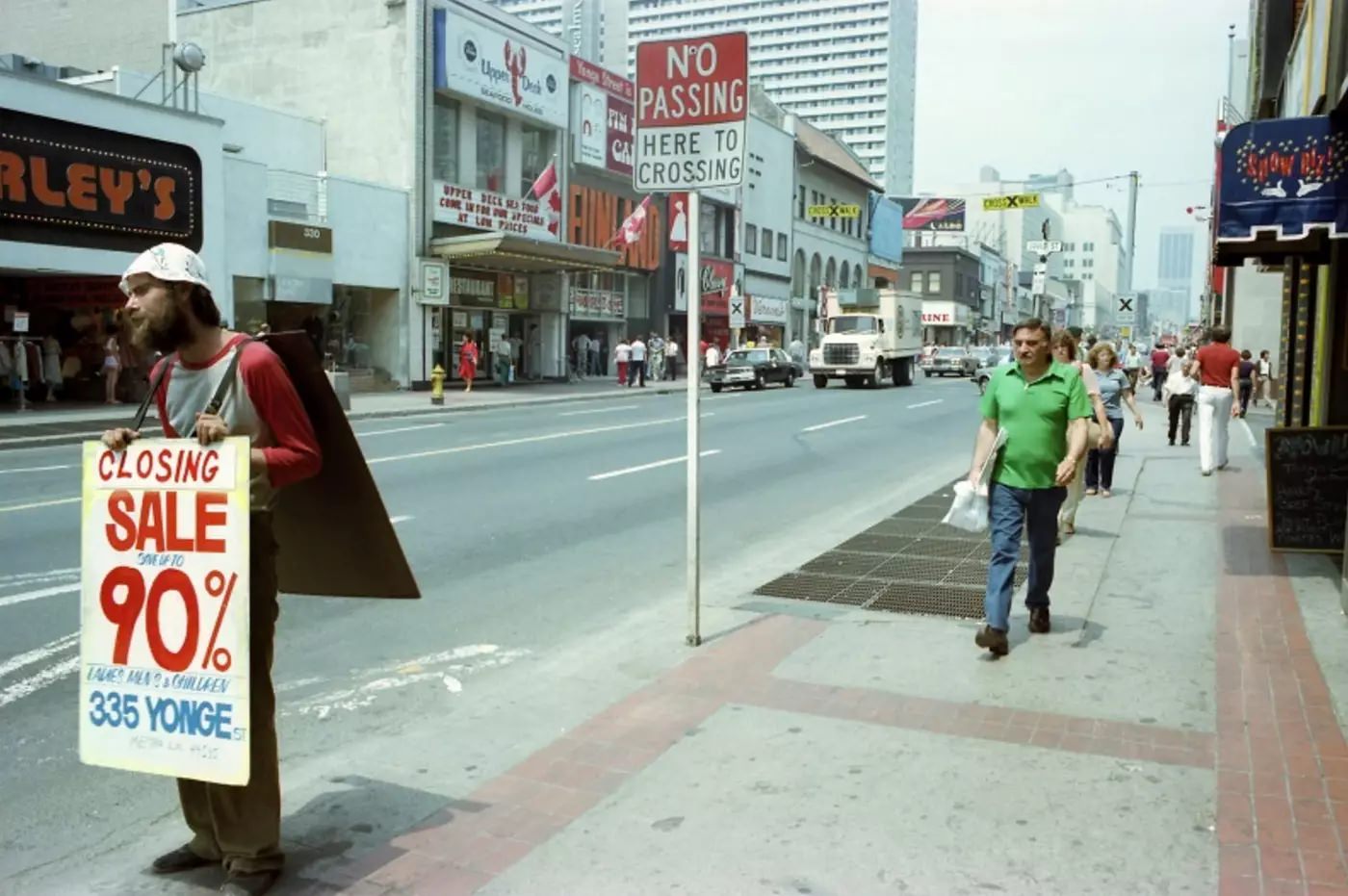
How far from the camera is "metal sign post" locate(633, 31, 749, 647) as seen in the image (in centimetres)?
611

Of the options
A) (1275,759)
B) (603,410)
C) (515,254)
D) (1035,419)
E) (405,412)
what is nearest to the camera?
(1275,759)

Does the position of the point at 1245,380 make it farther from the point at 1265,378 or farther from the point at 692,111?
the point at 692,111

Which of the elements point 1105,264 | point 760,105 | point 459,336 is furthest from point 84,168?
point 1105,264

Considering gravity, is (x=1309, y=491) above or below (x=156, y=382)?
below

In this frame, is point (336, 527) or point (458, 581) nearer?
point (336, 527)

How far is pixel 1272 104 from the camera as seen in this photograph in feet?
46.5

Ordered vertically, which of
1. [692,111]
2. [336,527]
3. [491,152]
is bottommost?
[336,527]

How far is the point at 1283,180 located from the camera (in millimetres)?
7324

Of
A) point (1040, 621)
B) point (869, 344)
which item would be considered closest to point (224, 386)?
point (1040, 621)

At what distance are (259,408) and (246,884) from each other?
1412 millimetres

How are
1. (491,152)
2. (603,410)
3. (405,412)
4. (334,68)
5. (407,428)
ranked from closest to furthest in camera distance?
(407,428) → (405,412) → (603,410) → (334,68) → (491,152)

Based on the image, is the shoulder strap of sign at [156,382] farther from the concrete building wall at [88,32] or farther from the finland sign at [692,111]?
the concrete building wall at [88,32]

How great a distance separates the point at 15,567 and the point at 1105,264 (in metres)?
173

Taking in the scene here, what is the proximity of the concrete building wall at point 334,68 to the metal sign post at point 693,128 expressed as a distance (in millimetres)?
27794
